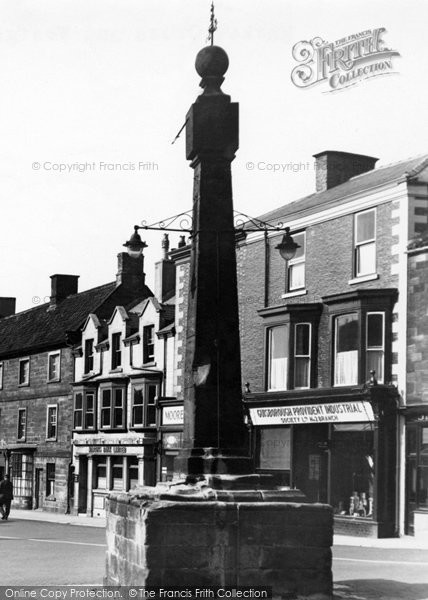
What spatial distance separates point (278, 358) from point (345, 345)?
9.40 ft

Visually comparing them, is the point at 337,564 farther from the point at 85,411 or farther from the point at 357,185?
the point at 85,411

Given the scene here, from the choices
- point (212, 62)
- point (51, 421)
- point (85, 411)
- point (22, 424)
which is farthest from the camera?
point (22, 424)

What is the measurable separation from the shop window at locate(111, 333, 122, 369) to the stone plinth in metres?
27.4

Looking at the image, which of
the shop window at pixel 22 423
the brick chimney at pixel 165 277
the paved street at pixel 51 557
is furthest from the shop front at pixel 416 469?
the shop window at pixel 22 423

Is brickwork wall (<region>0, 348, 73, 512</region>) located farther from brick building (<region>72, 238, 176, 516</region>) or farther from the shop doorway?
the shop doorway

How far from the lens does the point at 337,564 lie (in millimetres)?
14242

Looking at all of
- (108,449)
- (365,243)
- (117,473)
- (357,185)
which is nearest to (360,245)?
(365,243)

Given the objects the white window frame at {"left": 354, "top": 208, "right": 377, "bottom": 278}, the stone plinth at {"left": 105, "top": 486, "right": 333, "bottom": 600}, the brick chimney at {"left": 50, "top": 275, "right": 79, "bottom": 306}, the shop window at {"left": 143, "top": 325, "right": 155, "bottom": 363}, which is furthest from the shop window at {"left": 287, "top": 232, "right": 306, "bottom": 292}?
the brick chimney at {"left": 50, "top": 275, "right": 79, "bottom": 306}

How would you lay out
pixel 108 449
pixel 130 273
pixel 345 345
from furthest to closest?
1. pixel 130 273
2. pixel 108 449
3. pixel 345 345

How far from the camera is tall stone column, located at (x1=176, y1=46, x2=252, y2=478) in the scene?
10414 mm

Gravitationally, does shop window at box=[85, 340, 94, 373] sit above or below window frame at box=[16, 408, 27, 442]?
above

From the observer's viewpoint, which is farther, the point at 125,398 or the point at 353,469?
the point at 125,398

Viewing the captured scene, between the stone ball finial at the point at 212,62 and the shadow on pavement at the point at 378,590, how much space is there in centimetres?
599

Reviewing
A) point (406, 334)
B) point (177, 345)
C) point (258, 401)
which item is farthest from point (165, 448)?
point (406, 334)
